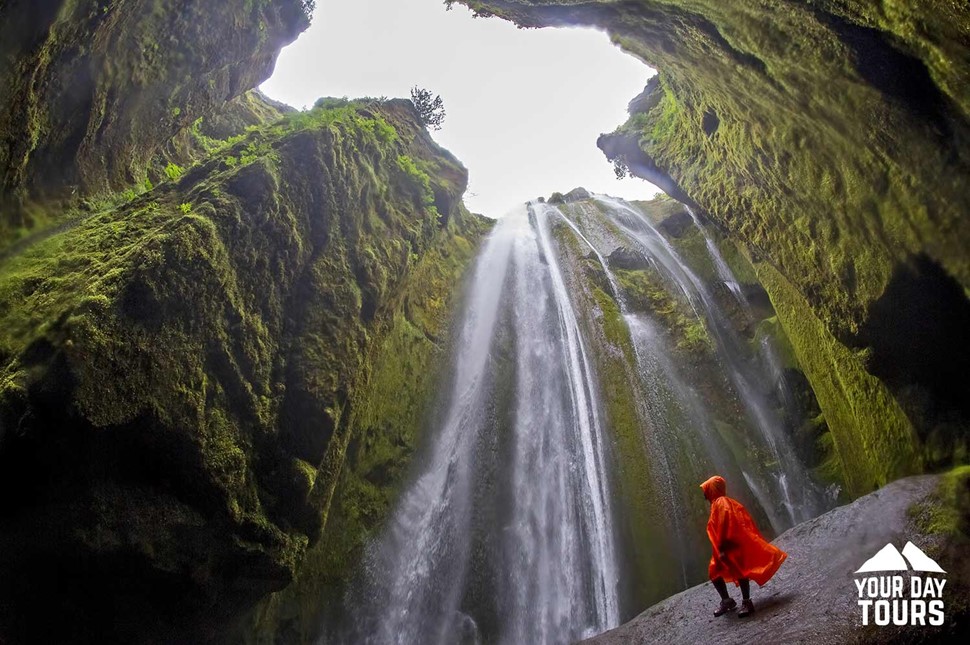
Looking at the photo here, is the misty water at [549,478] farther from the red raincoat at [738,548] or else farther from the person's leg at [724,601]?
the red raincoat at [738,548]

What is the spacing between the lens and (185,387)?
5.47m

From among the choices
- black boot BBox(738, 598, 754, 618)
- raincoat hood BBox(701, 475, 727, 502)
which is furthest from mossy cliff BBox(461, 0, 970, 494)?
raincoat hood BBox(701, 475, 727, 502)

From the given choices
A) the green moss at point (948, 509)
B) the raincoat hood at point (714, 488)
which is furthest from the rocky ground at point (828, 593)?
the raincoat hood at point (714, 488)

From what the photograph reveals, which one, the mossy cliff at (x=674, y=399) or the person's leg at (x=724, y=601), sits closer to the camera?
the person's leg at (x=724, y=601)

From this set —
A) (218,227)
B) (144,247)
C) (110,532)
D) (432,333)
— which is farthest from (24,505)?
(432,333)

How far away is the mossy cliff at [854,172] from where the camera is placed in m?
5.30

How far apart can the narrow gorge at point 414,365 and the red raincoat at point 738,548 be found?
67 cm

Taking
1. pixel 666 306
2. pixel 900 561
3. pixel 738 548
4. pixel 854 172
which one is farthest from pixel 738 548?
pixel 666 306

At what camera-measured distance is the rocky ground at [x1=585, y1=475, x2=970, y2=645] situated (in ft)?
14.1

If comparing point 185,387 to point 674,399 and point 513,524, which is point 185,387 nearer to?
point 513,524

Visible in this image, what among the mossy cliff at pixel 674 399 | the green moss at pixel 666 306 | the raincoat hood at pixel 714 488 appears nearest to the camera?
the raincoat hood at pixel 714 488

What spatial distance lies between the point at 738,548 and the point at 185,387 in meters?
5.93

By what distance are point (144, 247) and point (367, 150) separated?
227 inches

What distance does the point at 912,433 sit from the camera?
7109 mm
